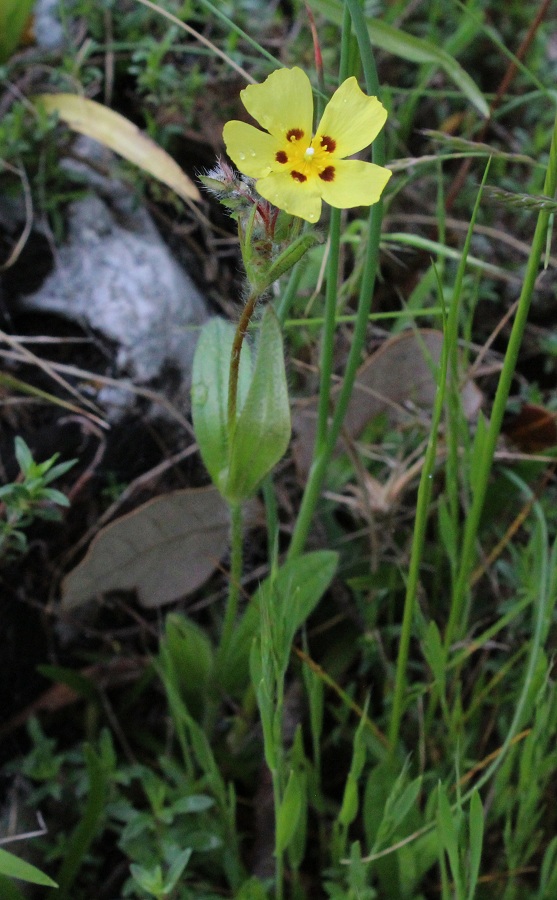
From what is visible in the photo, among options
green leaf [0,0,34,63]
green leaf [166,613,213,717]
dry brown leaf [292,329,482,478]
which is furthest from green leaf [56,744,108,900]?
green leaf [0,0,34,63]

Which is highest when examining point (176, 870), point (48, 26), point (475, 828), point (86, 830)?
point (48, 26)

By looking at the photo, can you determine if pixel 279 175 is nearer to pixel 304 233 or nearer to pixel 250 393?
pixel 304 233

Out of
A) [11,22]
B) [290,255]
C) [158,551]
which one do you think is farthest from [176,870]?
[11,22]

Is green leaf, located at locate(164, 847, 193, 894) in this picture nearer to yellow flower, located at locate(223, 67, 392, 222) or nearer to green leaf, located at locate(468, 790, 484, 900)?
green leaf, located at locate(468, 790, 484, 900)

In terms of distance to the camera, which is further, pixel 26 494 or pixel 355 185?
pixel 26 494

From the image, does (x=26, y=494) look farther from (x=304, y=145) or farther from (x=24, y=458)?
(x=304, y=145)

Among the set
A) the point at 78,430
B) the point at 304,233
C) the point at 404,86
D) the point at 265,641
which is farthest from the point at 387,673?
the point at 404,86

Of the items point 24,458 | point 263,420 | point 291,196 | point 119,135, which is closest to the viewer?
point 291,196
